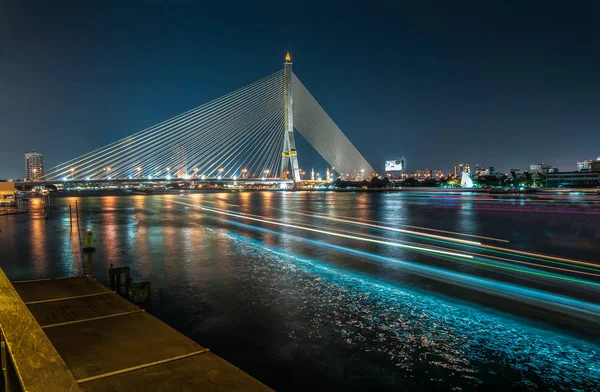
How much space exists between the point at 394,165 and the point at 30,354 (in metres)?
157

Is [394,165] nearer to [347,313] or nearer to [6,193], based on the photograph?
[6,193]

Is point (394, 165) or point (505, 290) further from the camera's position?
point (394, 165)

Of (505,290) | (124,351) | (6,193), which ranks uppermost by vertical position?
(6,193)

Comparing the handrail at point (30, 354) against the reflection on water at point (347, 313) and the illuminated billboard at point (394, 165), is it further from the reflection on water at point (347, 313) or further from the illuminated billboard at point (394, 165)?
Answer: the illuminated billboard at point (394, 165)

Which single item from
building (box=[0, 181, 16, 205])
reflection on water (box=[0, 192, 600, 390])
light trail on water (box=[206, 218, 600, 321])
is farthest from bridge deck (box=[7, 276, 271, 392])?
building (box=[0, 181, 16, 205])

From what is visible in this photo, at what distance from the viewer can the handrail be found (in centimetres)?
157

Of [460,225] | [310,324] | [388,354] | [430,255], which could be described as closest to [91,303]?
[310,324]

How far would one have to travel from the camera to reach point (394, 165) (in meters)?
153

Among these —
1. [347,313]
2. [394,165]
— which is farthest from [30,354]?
[394,165]

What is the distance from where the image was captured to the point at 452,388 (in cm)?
397

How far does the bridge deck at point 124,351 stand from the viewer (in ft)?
9.81

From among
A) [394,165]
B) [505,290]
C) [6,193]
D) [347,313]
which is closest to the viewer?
[347,313]

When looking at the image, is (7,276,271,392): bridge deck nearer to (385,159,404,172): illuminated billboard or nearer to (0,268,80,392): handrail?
(0,268,80,392): handrail

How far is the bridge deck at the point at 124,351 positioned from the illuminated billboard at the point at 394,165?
151915mm
